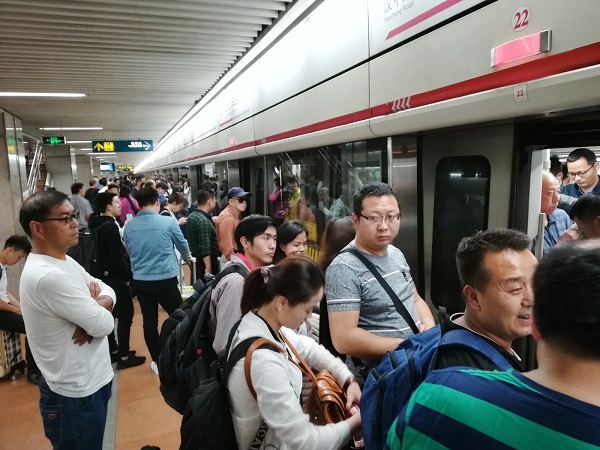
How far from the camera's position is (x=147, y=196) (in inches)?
150

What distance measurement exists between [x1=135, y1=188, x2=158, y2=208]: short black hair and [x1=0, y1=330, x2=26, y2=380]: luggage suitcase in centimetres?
177

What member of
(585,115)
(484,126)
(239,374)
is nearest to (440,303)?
(484,126)

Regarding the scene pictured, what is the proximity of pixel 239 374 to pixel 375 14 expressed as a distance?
204 cm

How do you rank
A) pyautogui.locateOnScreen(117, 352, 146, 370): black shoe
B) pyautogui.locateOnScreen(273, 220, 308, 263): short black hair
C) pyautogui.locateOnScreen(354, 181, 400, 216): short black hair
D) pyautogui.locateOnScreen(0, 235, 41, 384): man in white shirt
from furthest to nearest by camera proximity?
pyautogui.locateOnScreen(117, 352, 146, 370): black shoe → pyautogui.locateOnScreen(0, 235, 41, 384): man in white shirt → pyautogui.locateOnScreen(273, 220, 308, 263): short black hair → pyautogui.locateOnScreen(354, 181, 400, 216): short black hair

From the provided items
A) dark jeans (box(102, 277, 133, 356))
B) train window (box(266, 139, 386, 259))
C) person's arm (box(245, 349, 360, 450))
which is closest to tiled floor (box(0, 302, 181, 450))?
dark jeans (box(102, 277, 133, 356))

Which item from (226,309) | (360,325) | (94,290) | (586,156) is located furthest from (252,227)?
(586,156)

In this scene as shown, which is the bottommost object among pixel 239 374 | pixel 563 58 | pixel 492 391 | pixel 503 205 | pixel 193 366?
pixel 193 366

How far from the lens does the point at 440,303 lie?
2.44 metres

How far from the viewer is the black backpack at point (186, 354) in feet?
6.07

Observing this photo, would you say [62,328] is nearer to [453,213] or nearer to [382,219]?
[382,219]

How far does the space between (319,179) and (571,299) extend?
3185 mm

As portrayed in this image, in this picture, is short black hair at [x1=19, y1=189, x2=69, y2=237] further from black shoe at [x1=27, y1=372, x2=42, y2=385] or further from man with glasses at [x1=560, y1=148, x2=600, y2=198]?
man with glasses at [x1=560, y1=148, x2=600, y2=198]

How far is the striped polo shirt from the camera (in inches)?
26.5

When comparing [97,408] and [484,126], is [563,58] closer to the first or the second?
[484,126]
